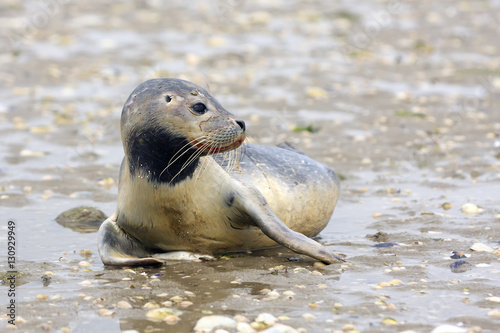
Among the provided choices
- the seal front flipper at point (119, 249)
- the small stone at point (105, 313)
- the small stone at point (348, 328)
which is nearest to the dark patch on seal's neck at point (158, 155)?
the seal front flipper at point (119, 249)

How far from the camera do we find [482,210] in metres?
6.52

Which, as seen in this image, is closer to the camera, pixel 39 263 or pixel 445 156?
pixel 39 263

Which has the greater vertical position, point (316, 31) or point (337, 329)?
point (316, 31)

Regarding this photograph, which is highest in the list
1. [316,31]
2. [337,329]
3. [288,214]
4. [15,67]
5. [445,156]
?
[316,31]

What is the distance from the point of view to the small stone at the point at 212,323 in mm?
4059

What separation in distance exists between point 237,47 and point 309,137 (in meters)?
5.23

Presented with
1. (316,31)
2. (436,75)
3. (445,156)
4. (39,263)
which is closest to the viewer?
(39,263)

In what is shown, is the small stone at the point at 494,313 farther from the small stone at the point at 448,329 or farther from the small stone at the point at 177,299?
the small stone at the point at 177,299

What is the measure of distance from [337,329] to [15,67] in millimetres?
9417

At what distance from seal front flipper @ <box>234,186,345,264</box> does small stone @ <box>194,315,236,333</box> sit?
1.15m

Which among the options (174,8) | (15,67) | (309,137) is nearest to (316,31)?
(174,8)

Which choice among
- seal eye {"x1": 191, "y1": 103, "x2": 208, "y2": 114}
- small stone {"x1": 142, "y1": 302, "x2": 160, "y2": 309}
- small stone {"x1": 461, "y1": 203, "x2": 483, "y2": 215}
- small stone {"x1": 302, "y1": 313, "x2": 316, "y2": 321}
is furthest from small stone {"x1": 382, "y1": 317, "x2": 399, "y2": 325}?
small stone {"x1": 461, "y1": 203, "x2": 483, "y2": 215}

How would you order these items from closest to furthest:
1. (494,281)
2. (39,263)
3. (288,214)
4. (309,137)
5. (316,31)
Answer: (494,281) → (39,263) → (288,214) → (309,137) → (316,31)

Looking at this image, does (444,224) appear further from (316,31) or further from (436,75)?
(316,31)
